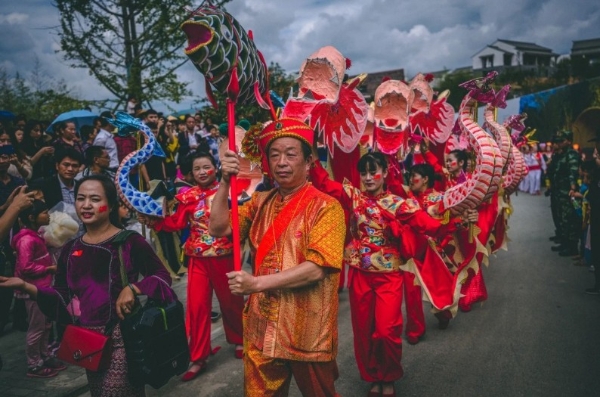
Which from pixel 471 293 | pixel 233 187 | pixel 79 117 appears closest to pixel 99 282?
pixel 233 187

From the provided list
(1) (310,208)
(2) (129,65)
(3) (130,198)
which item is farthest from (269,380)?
(2) (129,65)

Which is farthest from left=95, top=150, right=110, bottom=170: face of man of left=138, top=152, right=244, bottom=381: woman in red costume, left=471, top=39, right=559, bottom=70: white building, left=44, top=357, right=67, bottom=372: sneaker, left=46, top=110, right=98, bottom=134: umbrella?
left=471, top=39, right=559, bottom=70: white building

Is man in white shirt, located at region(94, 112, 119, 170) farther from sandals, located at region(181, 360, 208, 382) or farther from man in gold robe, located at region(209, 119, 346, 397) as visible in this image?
man in gold robe, located at region(209, 119, 346, 397)

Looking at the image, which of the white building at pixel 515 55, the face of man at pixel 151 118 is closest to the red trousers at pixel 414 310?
the face of man at pixel 151 118

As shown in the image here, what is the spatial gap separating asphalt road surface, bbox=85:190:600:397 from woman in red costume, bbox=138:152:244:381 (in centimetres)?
26

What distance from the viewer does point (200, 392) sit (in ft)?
12.4

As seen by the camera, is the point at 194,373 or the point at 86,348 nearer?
the point at 86,348

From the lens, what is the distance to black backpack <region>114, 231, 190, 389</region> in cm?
239

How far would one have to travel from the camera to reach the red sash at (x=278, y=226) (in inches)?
96.7

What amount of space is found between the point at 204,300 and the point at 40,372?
4.92 ft

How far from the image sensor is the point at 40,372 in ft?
13.2

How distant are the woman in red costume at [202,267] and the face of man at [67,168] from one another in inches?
47.2

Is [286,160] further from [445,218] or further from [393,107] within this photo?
[393,107]

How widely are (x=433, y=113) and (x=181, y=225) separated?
2893 mm
